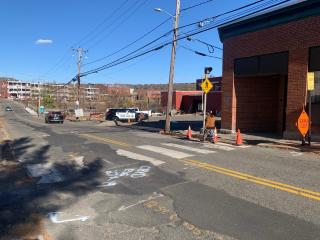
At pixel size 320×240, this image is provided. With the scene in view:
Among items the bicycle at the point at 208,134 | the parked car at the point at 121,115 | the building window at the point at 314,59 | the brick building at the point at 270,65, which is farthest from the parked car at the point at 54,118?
the building window at the point at 314,59

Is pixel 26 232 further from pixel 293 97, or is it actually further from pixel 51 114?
pixel 51 114

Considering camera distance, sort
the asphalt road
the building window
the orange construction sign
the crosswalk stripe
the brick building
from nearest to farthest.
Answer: the asphalt road < the crosswalk stripe < the orange construction sign < the building window < the brick building

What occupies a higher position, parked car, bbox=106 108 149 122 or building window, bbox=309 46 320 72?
building window, bbox=309 46 320 72

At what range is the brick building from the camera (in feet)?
54.7

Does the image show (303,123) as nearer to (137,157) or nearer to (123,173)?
(137,157)

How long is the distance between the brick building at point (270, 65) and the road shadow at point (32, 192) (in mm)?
9611

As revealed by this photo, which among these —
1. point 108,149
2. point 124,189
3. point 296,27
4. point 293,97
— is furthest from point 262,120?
point 124,189

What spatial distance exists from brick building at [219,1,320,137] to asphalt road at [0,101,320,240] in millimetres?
5002

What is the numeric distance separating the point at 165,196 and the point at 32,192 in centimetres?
308

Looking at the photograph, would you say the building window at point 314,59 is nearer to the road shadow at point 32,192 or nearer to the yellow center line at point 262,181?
the yellow center line at point 262,181

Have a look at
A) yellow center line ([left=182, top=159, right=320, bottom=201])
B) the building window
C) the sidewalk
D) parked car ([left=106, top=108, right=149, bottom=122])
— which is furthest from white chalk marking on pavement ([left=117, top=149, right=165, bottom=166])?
parked car ([left=106, top=108, right=149, bottom=122])

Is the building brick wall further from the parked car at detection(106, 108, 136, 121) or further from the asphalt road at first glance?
the parked car at detection(106, 108, 136, 121)

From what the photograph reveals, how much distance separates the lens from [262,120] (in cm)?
2253

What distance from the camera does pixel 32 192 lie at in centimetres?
879
